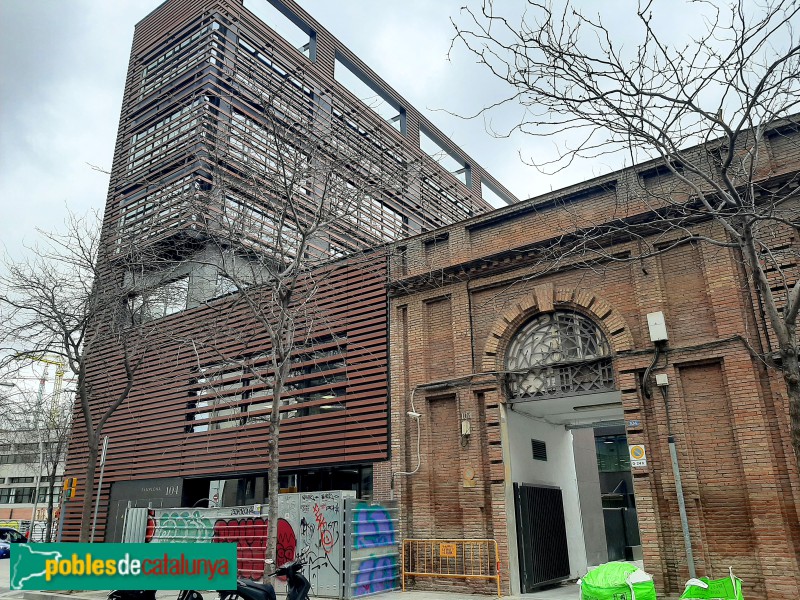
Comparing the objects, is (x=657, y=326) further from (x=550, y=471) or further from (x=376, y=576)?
(x=376, y=576)

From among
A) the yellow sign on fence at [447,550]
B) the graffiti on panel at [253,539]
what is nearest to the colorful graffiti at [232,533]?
the graffiti on panel at [253,539]

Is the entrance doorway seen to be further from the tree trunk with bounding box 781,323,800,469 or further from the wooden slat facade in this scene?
the tree trunk with bounding box 781,323,800,469

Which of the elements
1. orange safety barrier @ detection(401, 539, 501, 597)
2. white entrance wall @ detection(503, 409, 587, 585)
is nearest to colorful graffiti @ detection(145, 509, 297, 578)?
orange safety barrier @ detection(401, 539, 501, 597)

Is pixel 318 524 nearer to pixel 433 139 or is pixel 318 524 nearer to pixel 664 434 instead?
pixel 664 434

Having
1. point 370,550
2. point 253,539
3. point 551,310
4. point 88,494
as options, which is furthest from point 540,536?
point 88,494

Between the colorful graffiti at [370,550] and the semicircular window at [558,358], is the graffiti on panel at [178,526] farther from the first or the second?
the semicircular window at [558,358]

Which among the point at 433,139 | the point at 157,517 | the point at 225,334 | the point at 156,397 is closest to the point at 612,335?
the point at 225,334

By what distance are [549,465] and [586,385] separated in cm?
401

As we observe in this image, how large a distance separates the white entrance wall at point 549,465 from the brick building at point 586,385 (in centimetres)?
6

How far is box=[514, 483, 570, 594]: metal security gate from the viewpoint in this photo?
13641 millimetres

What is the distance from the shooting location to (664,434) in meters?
11.9

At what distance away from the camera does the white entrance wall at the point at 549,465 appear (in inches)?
568

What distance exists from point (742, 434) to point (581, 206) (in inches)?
235

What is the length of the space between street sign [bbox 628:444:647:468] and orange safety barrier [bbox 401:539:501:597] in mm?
3494
